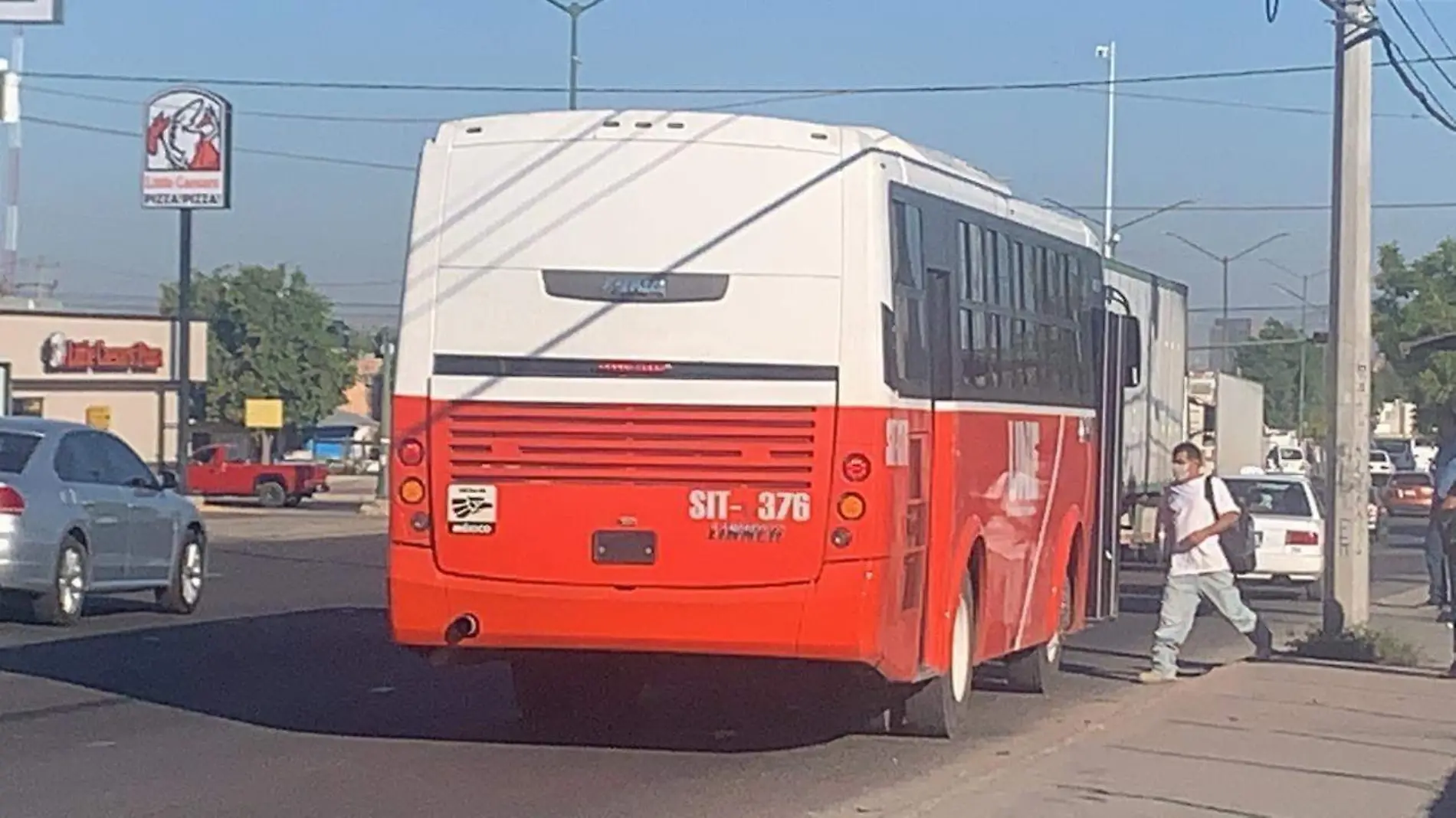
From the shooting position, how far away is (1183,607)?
1727 centimetres

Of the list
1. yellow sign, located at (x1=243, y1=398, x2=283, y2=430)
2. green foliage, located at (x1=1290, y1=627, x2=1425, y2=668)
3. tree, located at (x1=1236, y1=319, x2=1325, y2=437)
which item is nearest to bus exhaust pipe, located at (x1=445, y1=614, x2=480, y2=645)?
green foliage, located at (x1=1290, y1=627, x2=1425, y2=668)

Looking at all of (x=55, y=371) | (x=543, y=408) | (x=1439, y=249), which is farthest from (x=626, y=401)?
(x=1439, y=249)

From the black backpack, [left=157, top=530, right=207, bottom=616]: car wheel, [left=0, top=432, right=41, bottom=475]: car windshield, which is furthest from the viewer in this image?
the black backpack

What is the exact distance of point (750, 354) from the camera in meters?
12.0

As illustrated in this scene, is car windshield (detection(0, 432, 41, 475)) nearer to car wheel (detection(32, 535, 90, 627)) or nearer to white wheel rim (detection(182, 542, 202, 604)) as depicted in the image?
car wheel (detection(32, 535, 90, 627))

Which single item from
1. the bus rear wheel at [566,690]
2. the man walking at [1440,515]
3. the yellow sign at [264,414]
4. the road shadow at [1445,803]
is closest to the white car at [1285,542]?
the man walking at [1440,515]

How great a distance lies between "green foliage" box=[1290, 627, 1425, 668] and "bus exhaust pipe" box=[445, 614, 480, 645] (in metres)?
8.74

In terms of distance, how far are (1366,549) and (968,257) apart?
6.90 m

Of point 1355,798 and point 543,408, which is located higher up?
point 543,408

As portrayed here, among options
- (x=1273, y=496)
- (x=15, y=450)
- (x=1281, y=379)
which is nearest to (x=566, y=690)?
(x=15, y=450)

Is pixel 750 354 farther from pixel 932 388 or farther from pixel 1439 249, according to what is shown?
pixel 1439 249

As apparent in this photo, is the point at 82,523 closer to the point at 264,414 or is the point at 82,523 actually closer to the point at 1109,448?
the point at 1109,448

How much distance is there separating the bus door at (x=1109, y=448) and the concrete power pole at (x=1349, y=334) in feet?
5.47

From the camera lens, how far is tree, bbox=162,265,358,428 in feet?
315
